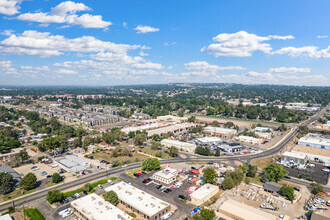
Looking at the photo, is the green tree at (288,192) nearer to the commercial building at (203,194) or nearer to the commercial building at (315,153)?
the commercial building at (203,194)

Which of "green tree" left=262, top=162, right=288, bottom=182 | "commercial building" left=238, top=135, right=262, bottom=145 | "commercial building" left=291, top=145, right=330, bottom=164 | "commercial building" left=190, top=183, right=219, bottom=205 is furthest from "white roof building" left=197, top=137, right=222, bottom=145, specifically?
"commercial building" left=190, top=183, right=219, bottom=205

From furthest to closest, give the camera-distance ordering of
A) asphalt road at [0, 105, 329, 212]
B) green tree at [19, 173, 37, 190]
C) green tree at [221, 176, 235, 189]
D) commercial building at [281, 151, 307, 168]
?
commercial building at [281, 151, 307, 168] → green tree at [221, 176, 235, 189] → green tree at [19, 173, 37, 190] → asphalt road at [0, 105, 329, 212]

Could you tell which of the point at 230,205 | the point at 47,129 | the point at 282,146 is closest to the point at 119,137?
the point at 47,129

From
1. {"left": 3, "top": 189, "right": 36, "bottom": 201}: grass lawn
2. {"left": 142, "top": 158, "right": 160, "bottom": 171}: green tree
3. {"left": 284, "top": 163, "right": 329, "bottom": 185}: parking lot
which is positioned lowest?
{"left": 284, "top": 163, "right": 329, "bottom": 185}: parking lot

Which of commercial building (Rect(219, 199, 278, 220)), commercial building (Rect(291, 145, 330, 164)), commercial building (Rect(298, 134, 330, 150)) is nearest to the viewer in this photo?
commercial building (Rect(219, 199, 278, 220))

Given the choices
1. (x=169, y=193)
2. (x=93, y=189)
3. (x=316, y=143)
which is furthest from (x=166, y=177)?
(x=316, y=143)

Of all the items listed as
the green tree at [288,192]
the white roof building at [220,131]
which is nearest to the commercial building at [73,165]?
the green tree at [288,192]

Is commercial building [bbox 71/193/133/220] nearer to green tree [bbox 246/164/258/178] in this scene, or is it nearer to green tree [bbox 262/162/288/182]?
green tree [bbox 246/164/258/178]
